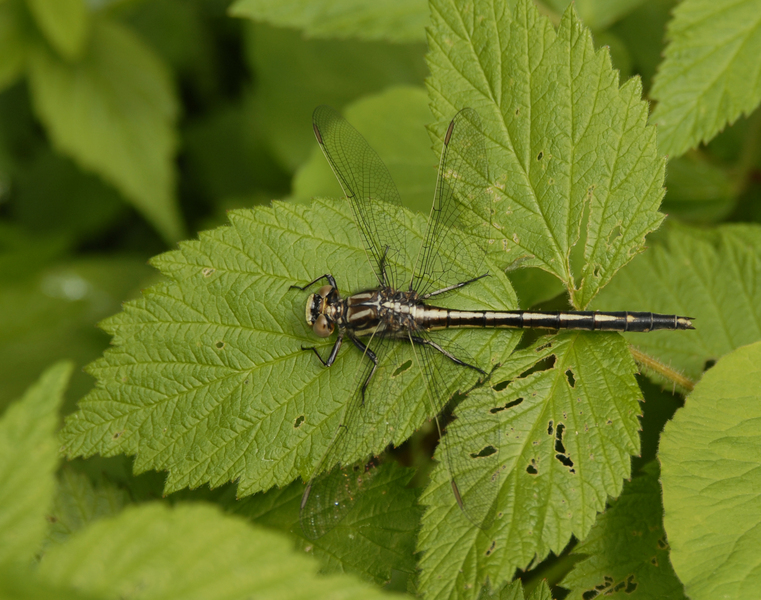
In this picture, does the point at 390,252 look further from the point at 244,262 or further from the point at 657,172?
the point at 657,172

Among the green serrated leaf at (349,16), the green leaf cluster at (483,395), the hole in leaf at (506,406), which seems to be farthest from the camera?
the green serrated leaf at (349,16)

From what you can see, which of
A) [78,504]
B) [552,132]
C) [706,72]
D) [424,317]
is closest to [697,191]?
[706,72]

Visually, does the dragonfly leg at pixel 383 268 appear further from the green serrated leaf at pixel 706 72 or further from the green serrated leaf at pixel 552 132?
the green serrated leaf at pixel 706 72

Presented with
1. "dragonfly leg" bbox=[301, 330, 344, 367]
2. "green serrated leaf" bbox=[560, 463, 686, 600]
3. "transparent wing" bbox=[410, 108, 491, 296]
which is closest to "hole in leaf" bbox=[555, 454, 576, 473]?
"green serrated leaf" bbox=[560, 463, 686, 600]

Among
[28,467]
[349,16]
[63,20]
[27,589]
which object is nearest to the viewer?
[27,589]

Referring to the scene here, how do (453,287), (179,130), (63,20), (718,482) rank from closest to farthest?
(718,482) → (453,287) → (63,20) → (179,130)

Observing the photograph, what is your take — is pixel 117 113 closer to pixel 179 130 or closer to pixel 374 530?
pixel 179 130

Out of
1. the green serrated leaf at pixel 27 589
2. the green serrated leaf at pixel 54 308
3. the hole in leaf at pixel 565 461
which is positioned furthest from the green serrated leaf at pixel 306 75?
the green serrated leaf at pixel 27 589

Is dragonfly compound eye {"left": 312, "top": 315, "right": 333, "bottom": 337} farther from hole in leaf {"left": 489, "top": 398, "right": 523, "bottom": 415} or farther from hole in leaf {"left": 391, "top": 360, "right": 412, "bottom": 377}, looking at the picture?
hole in leaf {"left": 489, "top": 398, "right": 523, "bottom": 415}
